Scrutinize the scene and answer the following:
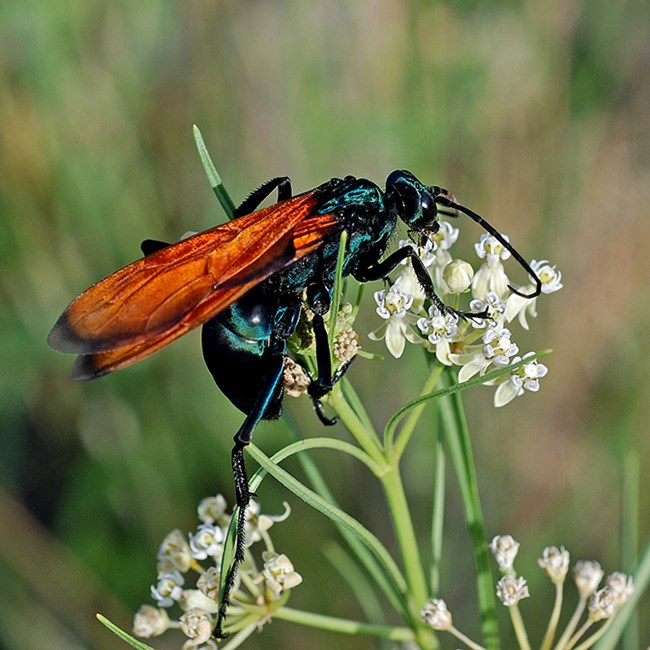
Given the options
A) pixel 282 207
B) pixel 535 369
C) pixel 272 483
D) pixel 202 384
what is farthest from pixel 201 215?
pixel 535 369

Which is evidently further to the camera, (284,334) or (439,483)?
(439,483)

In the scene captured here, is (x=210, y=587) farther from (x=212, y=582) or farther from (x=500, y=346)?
(x=500, y=346)

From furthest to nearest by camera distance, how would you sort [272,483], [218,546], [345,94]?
[345,94]
[272,483]
[218,546]

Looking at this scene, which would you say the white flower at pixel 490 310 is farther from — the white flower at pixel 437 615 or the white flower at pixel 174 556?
the white flower at pixel 174 556

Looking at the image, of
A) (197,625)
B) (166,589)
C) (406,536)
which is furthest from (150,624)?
(406,536)

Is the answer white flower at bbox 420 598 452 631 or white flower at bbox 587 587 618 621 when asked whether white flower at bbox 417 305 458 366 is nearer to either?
white flower at bbox 420 598 452 631

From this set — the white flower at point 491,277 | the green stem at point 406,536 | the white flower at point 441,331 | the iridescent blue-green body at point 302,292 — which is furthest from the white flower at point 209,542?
the white flower at point 491,277

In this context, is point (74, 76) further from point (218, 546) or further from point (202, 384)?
point (218, 546)
